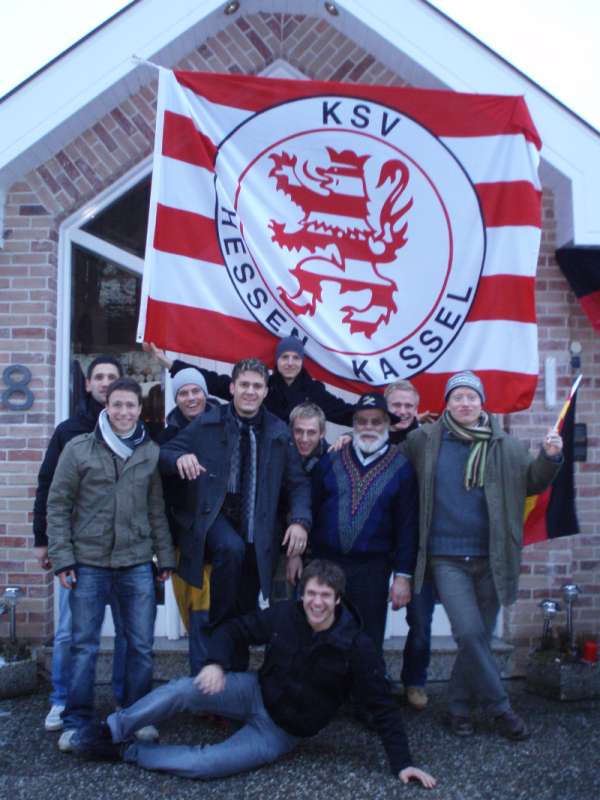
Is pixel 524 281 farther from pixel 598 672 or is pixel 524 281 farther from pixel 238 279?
pixel 598 672

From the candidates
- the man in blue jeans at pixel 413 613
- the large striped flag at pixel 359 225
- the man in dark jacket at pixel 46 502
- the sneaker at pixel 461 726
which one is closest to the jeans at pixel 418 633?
the man in blue jeans at pixel 413 613

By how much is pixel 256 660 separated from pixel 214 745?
1.21m

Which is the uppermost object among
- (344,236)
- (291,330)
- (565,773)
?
(344,236)

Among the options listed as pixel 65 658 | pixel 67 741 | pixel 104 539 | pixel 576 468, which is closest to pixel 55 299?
pixel 104 539

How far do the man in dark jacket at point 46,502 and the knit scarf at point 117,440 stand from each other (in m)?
0.21

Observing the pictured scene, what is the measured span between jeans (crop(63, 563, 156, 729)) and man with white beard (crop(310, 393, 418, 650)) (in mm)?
854

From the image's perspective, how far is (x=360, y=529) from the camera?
362 cm

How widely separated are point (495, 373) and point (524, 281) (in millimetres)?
551

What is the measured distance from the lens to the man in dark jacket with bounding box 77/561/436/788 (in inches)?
125

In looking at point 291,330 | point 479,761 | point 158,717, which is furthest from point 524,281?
point 158,717

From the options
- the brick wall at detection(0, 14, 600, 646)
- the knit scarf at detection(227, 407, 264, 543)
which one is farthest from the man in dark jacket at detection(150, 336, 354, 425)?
the brick wall at detection(0, 14, 600, 646)

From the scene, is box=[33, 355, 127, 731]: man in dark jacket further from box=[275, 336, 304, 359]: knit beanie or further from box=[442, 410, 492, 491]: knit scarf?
box=[442, 410, 492, 491]: knit scarf

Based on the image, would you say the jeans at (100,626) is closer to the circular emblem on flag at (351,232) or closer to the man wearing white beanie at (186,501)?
the man wearing white beanie at (186,501)

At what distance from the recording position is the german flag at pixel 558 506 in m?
3.97
